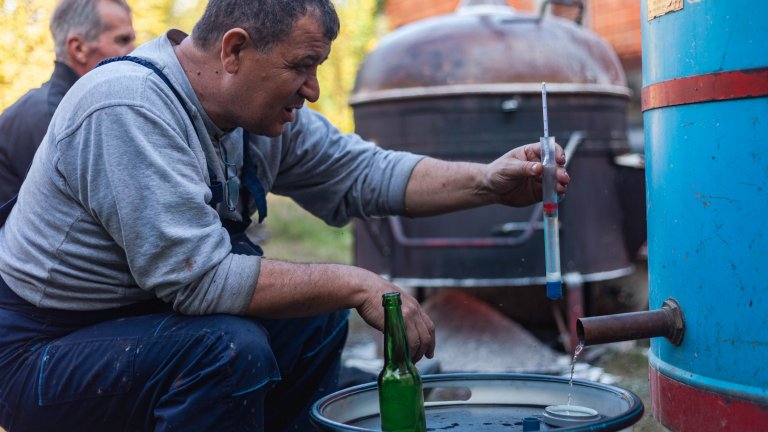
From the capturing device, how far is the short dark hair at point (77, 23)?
318 centimetres

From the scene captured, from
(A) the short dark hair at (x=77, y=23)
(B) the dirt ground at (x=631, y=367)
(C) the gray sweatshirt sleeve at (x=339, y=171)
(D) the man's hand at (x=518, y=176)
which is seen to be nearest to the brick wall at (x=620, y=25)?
(B) the dirt ground at (x=631, y=367)

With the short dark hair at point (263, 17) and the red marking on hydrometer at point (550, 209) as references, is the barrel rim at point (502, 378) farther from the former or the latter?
the short dark hair at point (263, 17)

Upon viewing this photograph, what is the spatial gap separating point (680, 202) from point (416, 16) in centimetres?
704

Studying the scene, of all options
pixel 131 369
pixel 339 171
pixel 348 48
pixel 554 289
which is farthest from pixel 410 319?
pixel 348 48

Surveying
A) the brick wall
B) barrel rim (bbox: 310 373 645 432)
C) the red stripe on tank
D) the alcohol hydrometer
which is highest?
the brick wall

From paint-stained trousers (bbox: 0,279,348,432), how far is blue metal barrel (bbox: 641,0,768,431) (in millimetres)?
849

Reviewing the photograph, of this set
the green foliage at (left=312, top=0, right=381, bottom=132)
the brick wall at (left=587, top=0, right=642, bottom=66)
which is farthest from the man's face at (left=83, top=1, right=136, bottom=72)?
the green foliage at (left=312, top=0, right=381, bottom=132)

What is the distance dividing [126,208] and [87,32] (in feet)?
5.30

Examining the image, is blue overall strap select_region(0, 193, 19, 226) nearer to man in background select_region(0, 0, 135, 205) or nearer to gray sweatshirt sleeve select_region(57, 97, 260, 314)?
gray sweatshirt sleeve select_region(57, 97, 260, 314)

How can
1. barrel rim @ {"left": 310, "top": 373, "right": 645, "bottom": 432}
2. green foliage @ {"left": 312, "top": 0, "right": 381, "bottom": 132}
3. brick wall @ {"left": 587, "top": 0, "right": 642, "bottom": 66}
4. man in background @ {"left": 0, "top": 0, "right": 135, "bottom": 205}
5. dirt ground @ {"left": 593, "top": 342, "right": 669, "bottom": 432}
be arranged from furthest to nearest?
green foliage @ {"left": 312, "top": 0, "right": 381, "bottom": 132} < brick wall @ {"left": 587, "top": 0, "right": 642, "bottom": 66} < dirt ground @ {"left": 593, "top": 342, "right": 669, "bottom": 432} < man in background @ {"left": 0, "top": 0, "right": 135, "bottom": 205} < barrel rim @ {"left": 310, "top": 373, "right": 645, "bottom": 432}

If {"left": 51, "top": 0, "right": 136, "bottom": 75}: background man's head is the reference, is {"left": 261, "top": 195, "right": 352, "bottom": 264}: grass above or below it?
below

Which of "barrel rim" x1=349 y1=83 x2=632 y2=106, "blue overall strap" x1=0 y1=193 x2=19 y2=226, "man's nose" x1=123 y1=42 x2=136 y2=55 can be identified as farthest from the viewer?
Result: "barrel rim" x1=349 y1=83 x2=632 y2=106

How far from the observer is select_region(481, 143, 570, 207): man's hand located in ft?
6.79

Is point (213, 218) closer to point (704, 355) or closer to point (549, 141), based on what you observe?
point (549, 141)
